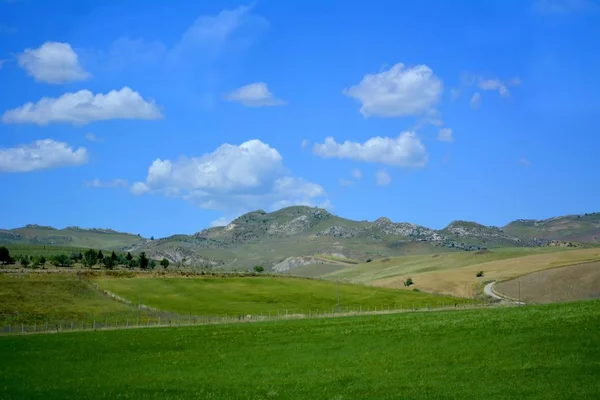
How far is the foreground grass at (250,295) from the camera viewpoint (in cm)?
12125

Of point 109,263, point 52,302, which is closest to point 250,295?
point 52,302

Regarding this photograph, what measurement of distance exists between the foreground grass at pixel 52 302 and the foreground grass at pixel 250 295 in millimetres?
6862

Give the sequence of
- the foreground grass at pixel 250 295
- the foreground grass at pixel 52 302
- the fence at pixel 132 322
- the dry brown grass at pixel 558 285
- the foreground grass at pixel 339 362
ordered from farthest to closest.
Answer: the dry brown grass at pixel 558 285, the foreground grass at pixel 250 295, the foreground grass at pixel 52 302, the fence at pixel 132 322, the foreground grass at pixel 339 362

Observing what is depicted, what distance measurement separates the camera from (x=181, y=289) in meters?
139

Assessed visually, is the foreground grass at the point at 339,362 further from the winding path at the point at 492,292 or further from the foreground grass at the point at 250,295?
the winding path at the point at 492,292

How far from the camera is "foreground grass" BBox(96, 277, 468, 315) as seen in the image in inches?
4774

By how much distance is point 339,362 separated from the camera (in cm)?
4847

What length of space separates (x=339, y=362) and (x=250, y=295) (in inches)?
3431

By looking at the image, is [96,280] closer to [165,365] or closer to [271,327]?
[271,327]

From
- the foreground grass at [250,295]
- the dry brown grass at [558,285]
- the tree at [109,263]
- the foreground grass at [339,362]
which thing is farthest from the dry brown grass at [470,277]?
the foreground grass at [339,362]

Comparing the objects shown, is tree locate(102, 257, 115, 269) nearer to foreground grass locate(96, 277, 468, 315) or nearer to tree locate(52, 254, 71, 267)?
tree locate(52, 254, 71, 267)

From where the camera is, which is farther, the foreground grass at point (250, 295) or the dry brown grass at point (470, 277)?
the dry brown grass at point (470, 277)

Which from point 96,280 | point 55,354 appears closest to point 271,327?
point 55,354

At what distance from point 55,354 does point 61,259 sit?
141 m
